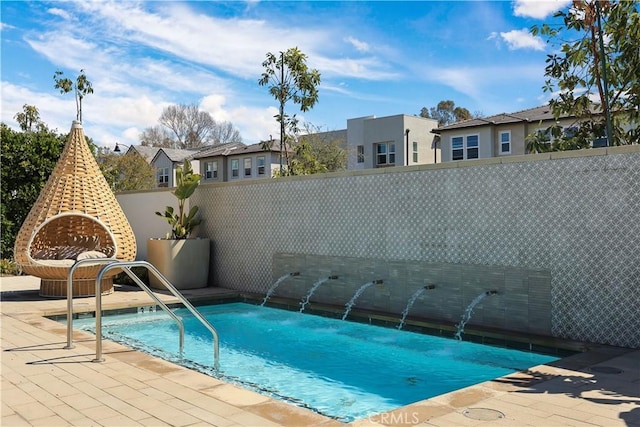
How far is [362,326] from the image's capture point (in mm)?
8734

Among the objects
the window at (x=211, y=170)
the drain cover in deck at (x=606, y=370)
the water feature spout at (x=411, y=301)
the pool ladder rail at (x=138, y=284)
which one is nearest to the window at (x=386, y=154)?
the window at (x=211, y=170)

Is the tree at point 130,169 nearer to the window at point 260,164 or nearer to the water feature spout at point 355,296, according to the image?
the window at point 260,164

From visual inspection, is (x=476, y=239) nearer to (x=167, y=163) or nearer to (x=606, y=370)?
(x=606, y=370)

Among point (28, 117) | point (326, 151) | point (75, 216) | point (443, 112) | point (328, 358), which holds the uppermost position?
point (443, 112)

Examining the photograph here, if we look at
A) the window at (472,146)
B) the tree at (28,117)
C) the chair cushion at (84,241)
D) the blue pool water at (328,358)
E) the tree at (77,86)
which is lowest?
the blue pool water at (328,358)

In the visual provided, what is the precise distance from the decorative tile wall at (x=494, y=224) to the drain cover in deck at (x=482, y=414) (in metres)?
3.33

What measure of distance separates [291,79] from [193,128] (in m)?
35.3

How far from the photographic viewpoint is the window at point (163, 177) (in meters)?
42.8

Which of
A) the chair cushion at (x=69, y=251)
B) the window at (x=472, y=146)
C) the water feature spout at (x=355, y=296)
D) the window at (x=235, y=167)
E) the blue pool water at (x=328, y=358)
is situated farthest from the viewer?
the window at (x=235, y=167)

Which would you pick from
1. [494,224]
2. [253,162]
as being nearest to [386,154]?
[253,162]

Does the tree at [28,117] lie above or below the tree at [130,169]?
above

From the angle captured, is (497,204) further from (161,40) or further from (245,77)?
(245,77)

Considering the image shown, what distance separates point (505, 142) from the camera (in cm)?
2656

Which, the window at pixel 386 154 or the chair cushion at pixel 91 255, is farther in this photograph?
the window at pixel 386 154
